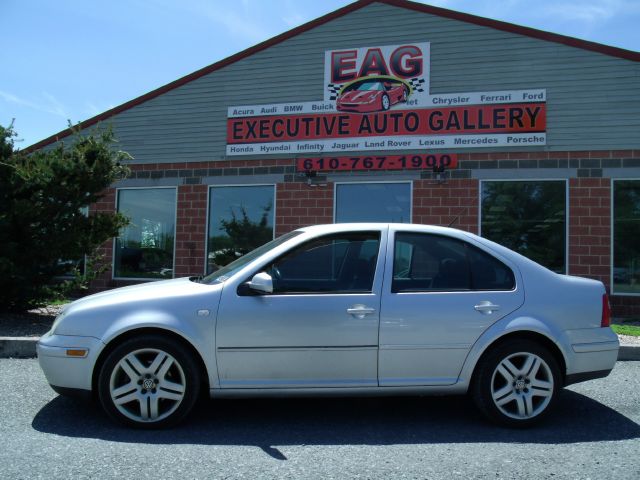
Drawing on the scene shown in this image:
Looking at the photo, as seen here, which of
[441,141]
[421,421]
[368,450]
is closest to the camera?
[368,450]

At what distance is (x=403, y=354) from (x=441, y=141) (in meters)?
6.86

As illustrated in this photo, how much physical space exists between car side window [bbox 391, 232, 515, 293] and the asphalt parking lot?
1.08 meters

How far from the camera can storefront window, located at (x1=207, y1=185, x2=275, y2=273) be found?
1094cm

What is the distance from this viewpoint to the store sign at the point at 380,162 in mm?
10000

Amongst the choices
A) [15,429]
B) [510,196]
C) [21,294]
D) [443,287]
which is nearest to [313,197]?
[510,196]

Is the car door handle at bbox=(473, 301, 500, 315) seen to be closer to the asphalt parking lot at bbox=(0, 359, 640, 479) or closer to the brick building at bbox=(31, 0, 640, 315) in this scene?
the asphalt parking lot at bbox=(0, 359, 640, 479)

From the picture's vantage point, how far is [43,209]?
298 inches

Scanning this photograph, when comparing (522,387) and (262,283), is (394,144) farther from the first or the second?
(262,283)

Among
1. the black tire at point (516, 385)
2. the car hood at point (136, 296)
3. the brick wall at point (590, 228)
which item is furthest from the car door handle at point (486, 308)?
the brick wall at point (590, 228)

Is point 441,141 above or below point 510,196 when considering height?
above

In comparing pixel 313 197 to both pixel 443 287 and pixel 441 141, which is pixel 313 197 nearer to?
pixel 441 141

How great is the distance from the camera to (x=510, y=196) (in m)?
9.88

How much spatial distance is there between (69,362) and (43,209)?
4.40 meters

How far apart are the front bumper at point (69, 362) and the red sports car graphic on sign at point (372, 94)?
303 inches
